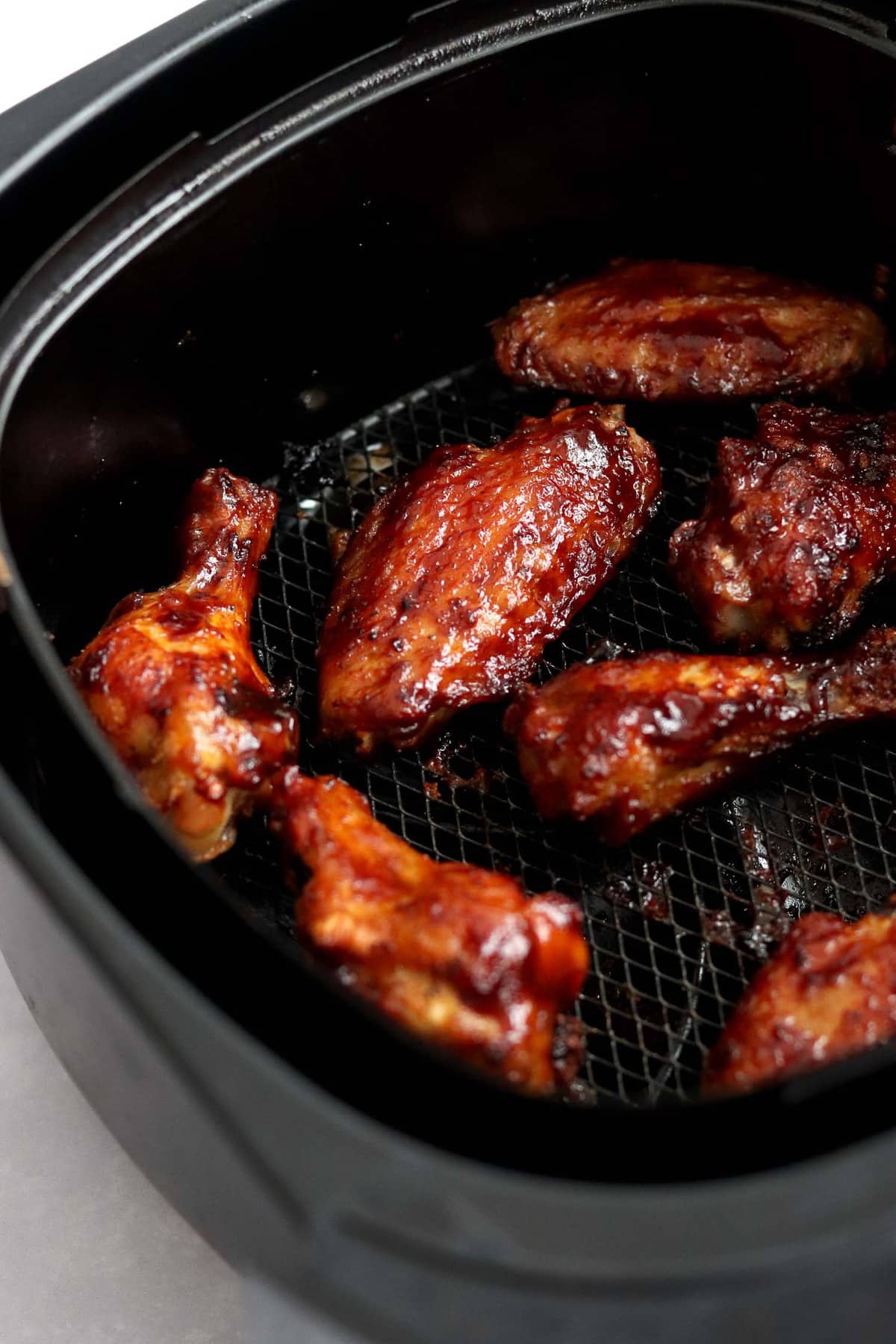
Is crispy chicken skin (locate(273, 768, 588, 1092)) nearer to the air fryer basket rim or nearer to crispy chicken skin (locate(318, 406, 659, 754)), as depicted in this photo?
crispy chicken skin (locate(318, 406, 659, 754))

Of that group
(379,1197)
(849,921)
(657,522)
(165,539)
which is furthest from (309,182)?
(379,1197)

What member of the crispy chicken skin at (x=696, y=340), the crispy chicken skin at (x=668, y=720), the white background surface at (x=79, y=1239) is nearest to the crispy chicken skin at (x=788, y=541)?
the crispy chicken skin at (x=668, y=720)

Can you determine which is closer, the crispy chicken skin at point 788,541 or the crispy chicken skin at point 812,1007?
the crispy chicken skin at point 812,1007

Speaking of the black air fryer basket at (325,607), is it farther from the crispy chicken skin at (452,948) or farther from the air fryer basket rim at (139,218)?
the crispy chicken skin at (452,948)

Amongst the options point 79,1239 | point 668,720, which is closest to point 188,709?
point 668,720

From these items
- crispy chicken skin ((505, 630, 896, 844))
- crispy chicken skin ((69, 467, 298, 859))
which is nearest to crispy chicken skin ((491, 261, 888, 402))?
crispy chicken skin ((505, 630, 896, 844))

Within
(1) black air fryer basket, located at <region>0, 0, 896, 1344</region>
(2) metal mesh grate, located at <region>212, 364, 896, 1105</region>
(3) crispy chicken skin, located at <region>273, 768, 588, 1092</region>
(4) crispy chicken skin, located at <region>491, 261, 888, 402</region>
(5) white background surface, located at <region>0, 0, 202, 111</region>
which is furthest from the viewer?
(5) white background surface, located at <region>0, 0, 202, 111</region>
